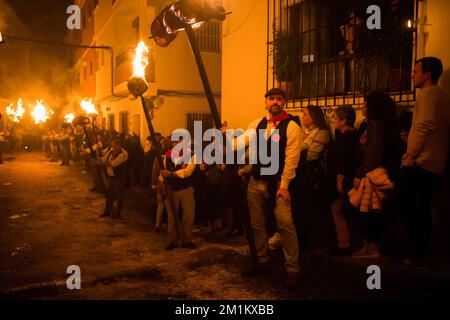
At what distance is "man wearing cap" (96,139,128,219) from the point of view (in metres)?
9.32

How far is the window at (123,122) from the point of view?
19.6m

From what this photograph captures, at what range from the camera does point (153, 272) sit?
559 cm

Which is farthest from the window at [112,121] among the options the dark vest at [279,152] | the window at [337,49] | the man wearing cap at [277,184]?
the dark vest at [279,152]

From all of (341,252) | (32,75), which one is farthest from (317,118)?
(32,75)

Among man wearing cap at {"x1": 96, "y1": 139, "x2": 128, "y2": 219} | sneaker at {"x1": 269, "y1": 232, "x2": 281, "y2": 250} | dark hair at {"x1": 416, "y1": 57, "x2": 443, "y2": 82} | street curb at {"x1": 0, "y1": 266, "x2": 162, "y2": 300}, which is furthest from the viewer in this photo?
man wearing cap at {"x1": 96, "y1": 139, "x2": 128, "y2": 219}

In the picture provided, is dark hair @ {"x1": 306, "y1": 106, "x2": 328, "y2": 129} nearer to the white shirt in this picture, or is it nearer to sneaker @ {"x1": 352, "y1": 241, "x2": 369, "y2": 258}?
the white shirt

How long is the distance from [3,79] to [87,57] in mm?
14208

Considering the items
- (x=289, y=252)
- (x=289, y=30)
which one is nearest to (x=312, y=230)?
(x=289, y=252)

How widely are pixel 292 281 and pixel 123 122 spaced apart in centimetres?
1657

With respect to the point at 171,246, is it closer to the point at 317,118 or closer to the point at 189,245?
the point at 189,245

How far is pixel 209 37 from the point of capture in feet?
53.2

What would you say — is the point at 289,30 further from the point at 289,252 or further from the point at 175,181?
the point at 289,252

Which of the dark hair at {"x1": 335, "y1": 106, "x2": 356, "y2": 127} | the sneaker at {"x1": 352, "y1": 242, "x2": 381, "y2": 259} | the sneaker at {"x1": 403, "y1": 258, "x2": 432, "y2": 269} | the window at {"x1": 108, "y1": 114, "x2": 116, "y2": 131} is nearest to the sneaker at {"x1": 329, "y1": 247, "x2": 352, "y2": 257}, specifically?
the sneaker at {"x1": 352, "y1": 242, "x2": 381, "y2": 259}

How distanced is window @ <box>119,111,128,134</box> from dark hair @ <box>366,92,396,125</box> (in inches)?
611
